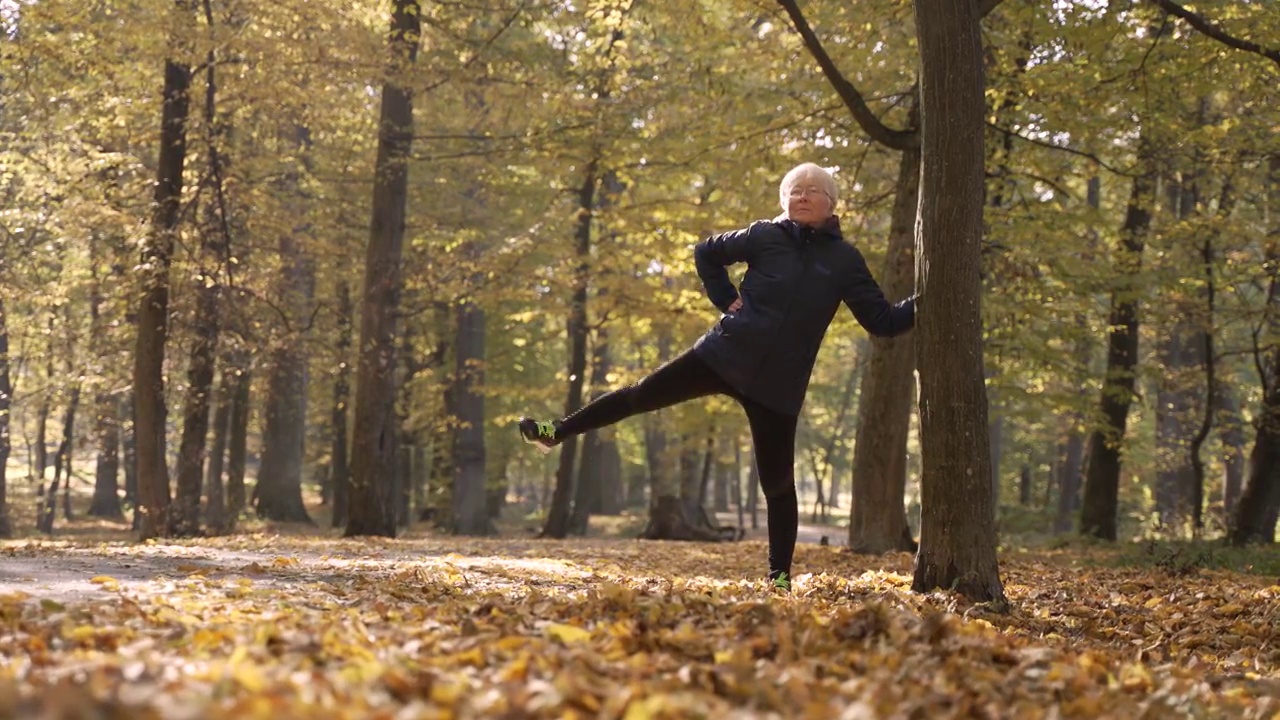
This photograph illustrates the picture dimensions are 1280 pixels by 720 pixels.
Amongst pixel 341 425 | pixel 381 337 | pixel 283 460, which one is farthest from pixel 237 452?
pixel 381 337

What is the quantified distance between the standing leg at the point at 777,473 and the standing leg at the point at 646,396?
23 centimetres

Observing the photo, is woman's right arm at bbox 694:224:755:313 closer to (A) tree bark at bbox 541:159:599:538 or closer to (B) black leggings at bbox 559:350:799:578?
(B) black leggings at bbox 559:350:799:578

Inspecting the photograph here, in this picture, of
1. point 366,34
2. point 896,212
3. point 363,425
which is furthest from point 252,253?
point 896,212

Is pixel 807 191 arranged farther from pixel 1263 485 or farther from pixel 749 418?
pixel 1263 485

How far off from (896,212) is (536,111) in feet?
18.3

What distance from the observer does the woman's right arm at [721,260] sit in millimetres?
5812

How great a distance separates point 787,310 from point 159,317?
31.7 feet

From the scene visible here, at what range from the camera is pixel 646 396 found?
Answer: 19.3 feet

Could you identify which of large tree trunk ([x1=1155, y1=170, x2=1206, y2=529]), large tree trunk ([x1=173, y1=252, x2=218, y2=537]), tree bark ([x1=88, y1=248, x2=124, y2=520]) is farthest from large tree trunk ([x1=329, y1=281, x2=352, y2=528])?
large tree trunk ([x1=1155, y1=170, x2=1206, y2=529])

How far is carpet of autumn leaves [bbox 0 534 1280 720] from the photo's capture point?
2.71 metres

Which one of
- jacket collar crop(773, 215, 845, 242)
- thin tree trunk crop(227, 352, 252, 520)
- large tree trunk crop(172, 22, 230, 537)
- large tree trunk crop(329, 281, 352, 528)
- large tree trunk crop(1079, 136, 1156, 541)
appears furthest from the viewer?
large tree trunk crop(329, 281, 352, 528)

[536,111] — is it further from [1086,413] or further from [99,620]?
[99,620]

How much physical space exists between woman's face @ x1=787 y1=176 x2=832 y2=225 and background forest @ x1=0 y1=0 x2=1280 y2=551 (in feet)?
2.98

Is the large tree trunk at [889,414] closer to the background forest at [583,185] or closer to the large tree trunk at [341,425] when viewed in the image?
the background forest at [583,185]
